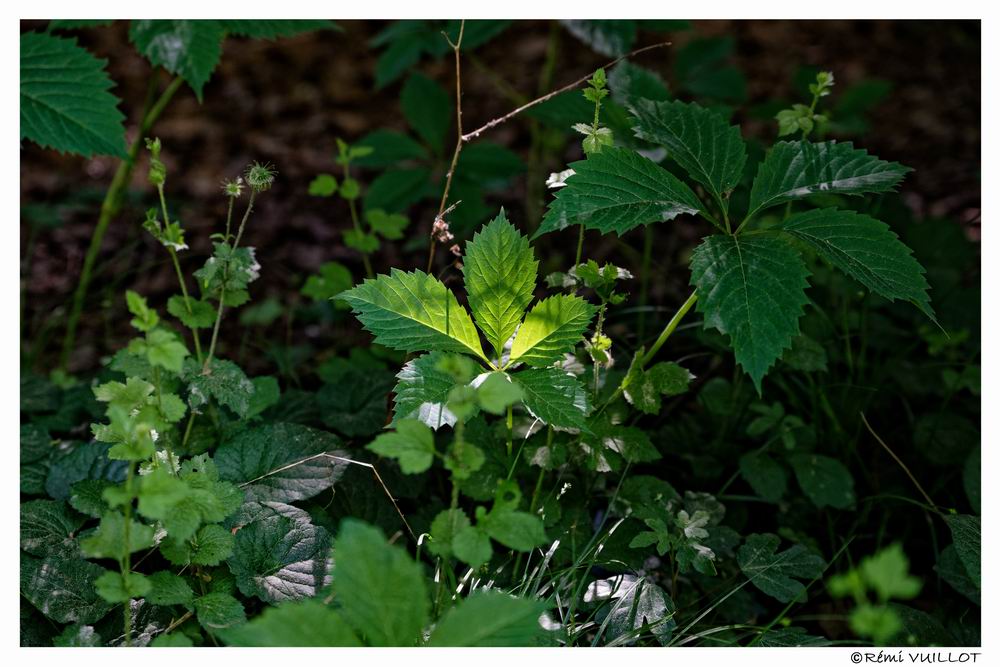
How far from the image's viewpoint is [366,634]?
3.44ft

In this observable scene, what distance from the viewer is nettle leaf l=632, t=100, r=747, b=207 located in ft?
4.69

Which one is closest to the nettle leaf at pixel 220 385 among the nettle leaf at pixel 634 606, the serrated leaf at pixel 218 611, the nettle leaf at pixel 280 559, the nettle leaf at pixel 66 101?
the nettle leaf at pixel 280 559

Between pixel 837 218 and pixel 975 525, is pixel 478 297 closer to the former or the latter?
pixel 837 218

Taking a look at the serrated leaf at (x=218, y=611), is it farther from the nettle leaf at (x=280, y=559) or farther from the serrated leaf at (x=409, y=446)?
the serrated leaf at (x=409, y=446)

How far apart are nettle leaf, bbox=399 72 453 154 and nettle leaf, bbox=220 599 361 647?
174 centimetres

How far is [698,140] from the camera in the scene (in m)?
1.46

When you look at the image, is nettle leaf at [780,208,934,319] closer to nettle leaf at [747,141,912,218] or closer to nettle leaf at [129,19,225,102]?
nettle leaf at [747,141,912,218]

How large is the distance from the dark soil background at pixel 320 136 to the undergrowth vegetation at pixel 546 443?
705mm

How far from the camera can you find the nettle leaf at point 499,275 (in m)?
1.39

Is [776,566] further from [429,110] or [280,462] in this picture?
[429,110]

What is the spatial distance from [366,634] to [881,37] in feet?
13.5

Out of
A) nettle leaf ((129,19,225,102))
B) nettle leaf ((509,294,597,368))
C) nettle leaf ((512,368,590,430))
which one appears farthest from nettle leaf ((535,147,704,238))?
nettle leaf ((129,19,225,102))

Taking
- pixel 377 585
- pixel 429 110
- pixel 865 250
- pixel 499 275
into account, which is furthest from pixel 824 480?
pixel 429 110
